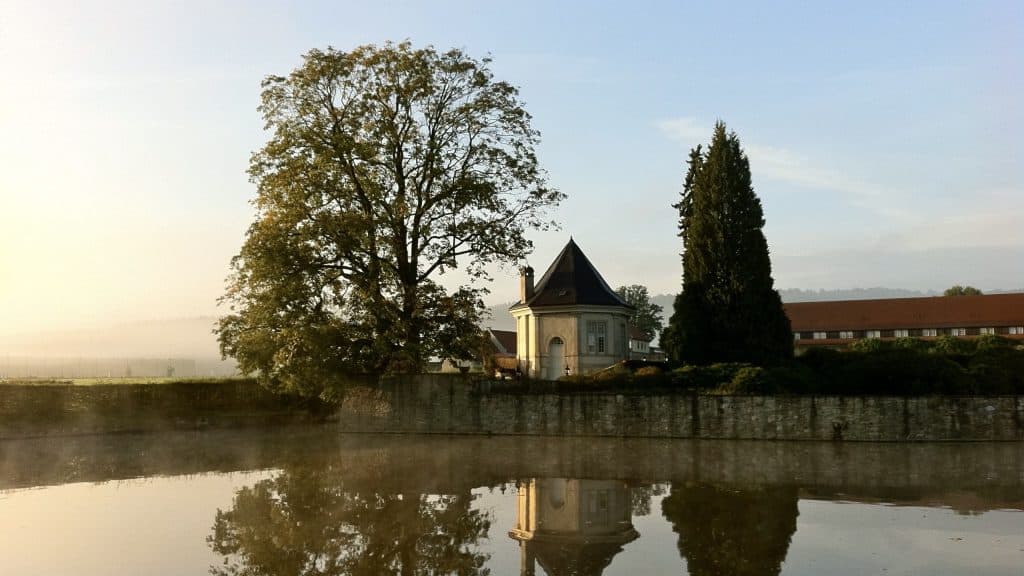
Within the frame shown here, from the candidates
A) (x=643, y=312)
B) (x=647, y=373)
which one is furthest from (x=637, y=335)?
(x=647, y=373)

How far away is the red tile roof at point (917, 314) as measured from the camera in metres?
64.5

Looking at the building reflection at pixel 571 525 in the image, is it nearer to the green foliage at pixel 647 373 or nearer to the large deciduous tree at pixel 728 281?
the green foliage at pixel 647 373

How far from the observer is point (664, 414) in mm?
29922

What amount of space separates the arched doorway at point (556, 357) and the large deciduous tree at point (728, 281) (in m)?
6.31

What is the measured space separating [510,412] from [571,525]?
57.9 ft

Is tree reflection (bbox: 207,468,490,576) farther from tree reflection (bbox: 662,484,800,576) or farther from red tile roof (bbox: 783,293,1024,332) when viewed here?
red tile roof (bbox: 783,293,1024,332)

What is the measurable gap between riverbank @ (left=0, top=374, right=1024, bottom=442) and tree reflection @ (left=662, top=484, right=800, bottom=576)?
38.5 feet

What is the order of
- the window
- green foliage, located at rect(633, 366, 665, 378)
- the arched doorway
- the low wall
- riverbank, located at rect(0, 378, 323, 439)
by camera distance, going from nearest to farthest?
1. the low wall
2. green foliage, located at rect(633, 366, 665, 378)
3. riverbank, located at rect(0, 378, 323, 439)
4. the window
5. the arched doorway

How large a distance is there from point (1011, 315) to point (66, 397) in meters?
62.9

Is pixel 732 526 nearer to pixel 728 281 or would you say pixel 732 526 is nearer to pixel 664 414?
pixel 664 414

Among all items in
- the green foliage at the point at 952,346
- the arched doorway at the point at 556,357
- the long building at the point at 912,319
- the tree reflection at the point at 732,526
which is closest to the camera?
the tree reflection at the point at 732,526

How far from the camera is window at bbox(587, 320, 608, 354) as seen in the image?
41.3m

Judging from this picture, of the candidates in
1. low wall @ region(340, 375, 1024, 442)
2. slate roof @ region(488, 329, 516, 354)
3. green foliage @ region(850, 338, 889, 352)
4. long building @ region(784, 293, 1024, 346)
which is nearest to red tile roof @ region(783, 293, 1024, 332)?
long building @ region(784, 293, 1024, 346)

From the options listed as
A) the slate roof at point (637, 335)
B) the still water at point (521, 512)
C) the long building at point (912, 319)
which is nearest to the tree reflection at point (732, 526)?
the still water at point (521, 512)
